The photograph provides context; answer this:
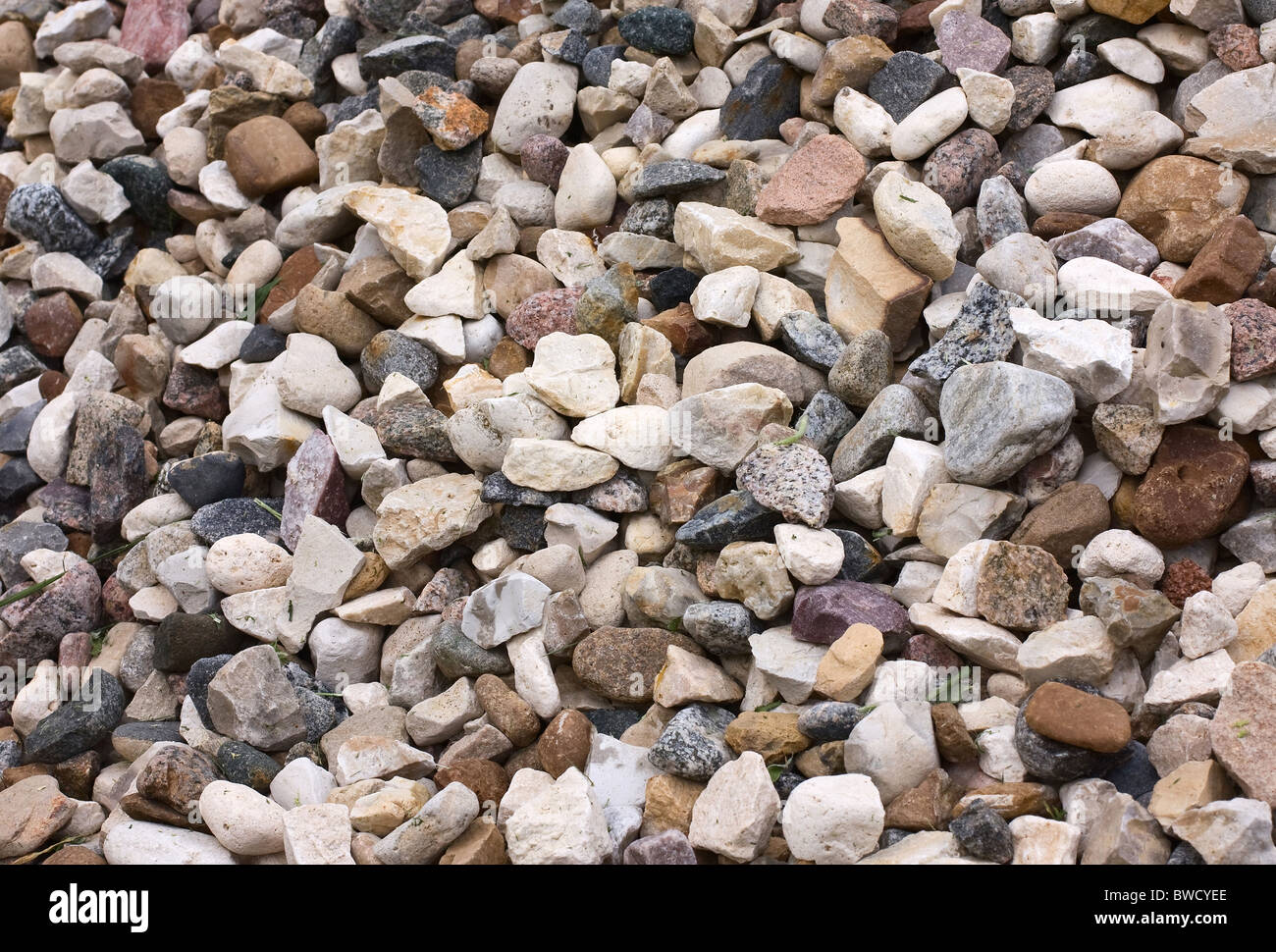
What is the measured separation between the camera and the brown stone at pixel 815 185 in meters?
3.11

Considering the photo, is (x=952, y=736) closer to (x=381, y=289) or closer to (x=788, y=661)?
(x=788, y=661)

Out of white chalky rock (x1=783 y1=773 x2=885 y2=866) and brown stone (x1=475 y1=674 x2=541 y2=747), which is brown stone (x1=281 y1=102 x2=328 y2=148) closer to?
brown stone (x1=475 y1=674 x2=541 y2=747)

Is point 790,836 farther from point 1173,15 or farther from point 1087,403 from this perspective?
point 1173,15

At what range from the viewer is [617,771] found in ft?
7.78

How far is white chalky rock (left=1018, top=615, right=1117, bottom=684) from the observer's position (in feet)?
7.23

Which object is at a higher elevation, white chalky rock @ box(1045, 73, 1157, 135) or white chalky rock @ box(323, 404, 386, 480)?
white chalky rock @ box(1045, 73, 1157, 135)

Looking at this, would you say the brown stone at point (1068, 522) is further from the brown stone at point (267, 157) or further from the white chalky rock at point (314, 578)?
the brown stone at point (267, 157)

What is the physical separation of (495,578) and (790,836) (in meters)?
1.03

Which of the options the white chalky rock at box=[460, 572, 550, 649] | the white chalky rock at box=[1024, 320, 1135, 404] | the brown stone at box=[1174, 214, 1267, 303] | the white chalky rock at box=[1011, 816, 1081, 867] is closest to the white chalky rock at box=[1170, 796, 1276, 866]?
the white chalky rock at box=[1011, 816, 1081, 867]

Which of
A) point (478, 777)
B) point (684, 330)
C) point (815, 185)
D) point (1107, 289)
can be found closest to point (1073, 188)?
point (1107, 289)

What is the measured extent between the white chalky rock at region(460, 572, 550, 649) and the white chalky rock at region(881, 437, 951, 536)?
832 mm

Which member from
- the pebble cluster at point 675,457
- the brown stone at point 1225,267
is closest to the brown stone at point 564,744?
the pebble cluster at point 675,457

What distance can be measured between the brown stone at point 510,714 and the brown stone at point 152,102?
3029 millimetres

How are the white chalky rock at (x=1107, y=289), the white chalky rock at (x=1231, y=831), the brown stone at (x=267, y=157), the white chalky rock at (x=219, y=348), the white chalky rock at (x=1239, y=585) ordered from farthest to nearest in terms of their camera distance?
the brown stone at (x=267, y=157) < the white chalky rock at (x=219, y=348) < the white chalky rock at (x=1107, y=289) < the white chalky rock at (x=1239, y=585) < the white chalky rock at (x=1231, y=831)
